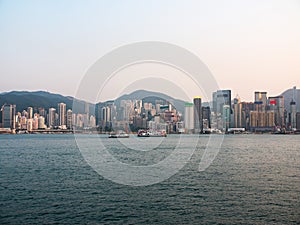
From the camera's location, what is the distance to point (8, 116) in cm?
14125

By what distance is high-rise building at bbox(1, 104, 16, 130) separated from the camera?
141175mm

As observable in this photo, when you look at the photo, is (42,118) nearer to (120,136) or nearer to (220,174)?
(120,136)

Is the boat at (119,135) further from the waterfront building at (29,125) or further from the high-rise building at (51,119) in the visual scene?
the waterfront building at (29,125)

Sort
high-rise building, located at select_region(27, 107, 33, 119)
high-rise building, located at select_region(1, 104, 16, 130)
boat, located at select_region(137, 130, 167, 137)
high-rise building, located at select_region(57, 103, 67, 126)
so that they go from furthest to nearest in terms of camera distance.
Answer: high-rise building, located at select_region(27, 107, 33, 119)
high-rise building, located at select_region(1, 104, 16, 130)
high-rise building, located at select_region(57, 103, 67, 126)
boat, located at select_region(137, 130, 167, 137)

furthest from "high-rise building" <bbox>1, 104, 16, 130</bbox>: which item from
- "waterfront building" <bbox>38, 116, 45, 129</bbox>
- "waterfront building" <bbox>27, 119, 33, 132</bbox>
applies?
Answer: "waterfront building" <bbox>38, 116, 45, 129</bbox>

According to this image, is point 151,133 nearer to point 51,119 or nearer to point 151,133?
point 151,133

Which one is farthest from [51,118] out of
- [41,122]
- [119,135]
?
[119,135]

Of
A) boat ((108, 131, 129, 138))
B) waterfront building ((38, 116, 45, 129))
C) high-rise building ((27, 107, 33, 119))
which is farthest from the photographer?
high-rise building ((27, 107, 33, 119))

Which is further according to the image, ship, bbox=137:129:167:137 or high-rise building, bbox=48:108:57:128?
high-rise building, bbox=48:108:57:128

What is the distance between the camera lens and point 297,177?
22.7 metres

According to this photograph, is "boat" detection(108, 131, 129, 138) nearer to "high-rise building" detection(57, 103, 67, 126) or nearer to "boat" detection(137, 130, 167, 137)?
"boat" detection(137, 130, 167, 137)

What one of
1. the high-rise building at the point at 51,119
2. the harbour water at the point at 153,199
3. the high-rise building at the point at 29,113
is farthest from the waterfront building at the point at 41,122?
the harbour water at the point at 153,199

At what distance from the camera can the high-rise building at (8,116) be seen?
463ft

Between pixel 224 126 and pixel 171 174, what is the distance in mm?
101304
